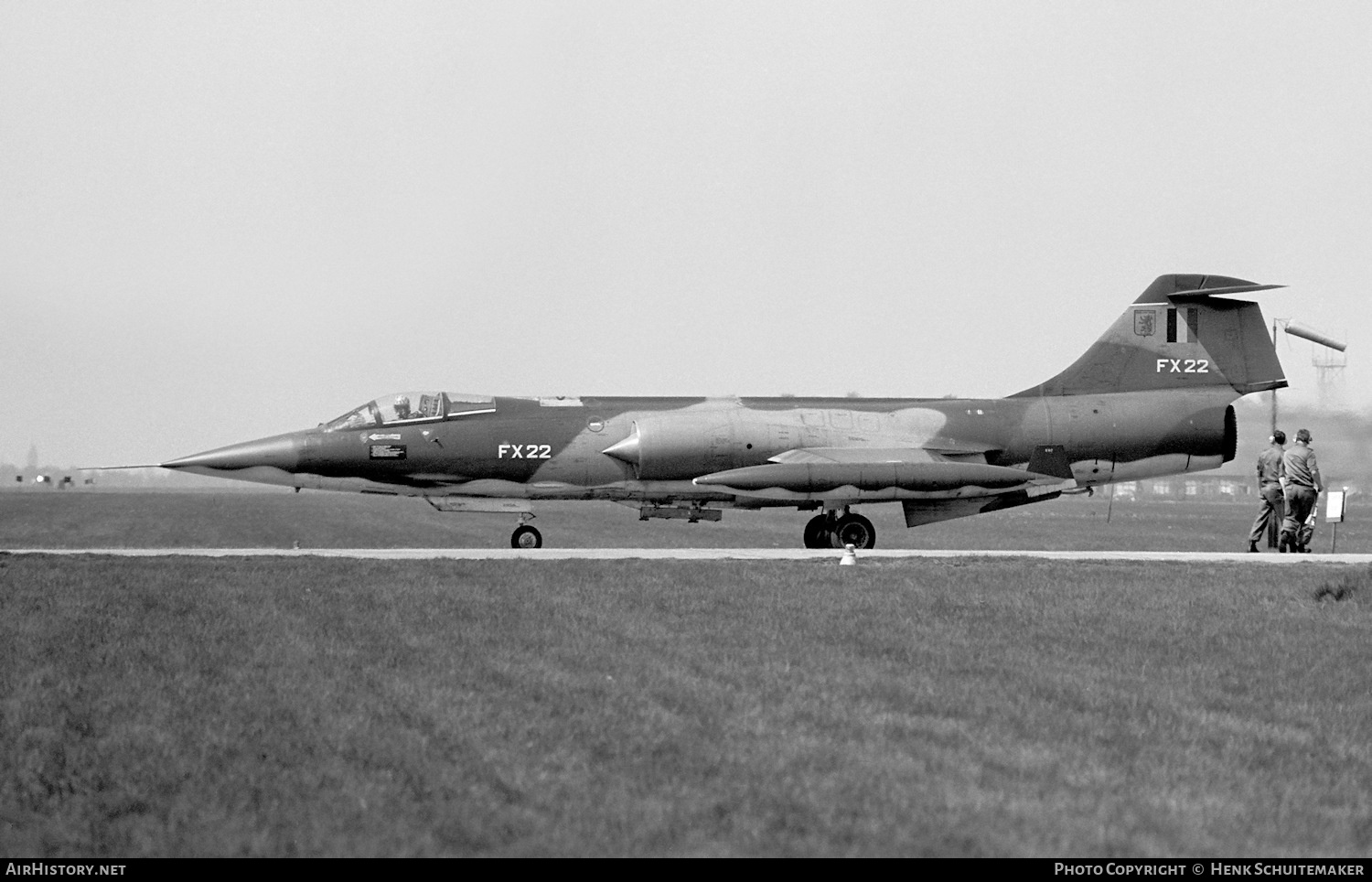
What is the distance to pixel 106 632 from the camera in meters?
11.5

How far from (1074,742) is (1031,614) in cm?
523

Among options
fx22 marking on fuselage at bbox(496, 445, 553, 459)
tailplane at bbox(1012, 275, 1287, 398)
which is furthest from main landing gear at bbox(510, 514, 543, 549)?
tailplane at bbox(1012, 275, 1287, 398)

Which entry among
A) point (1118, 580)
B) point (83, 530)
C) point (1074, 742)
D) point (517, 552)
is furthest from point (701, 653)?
point (83, 530)

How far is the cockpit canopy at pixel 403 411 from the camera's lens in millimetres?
23516

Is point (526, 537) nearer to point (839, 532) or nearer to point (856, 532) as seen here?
point (839, 532)

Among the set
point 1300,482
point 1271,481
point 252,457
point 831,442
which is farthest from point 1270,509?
point 252,457

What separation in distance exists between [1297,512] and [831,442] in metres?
8.07

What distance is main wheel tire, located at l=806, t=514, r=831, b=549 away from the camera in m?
24.7

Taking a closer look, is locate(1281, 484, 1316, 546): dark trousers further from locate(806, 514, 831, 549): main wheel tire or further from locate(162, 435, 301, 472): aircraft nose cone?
locate(162, 435, 301, 472): aircraft nose cone

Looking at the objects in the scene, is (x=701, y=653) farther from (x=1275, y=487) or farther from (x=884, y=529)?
(x=884, y=529)

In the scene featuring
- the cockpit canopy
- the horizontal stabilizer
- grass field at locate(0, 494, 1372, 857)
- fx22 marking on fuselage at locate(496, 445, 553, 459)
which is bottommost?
grass field at locate(0, 494, 1372, 857)

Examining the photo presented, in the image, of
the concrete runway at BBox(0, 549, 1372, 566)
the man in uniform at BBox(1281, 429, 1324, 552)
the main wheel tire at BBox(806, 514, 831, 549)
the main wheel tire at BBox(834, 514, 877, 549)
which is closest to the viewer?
the concrete runway at BBox(0, 549, 1372, 566)

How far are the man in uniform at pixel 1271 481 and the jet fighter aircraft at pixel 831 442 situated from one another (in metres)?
1.41

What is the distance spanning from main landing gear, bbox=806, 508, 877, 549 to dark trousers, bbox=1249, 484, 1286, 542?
23.1ft
